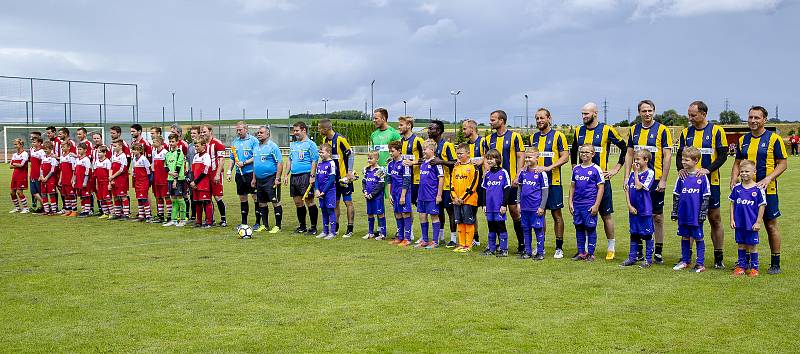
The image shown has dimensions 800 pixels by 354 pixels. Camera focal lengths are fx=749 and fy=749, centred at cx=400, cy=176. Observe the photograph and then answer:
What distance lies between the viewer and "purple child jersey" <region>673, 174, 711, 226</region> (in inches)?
353

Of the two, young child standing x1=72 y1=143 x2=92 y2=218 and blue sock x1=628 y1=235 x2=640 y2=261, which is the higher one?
young child standing x1=72 y1=143 x2=92 y2=218

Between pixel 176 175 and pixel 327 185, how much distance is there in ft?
11.3

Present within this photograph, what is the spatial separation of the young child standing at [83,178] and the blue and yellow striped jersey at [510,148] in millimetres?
9480

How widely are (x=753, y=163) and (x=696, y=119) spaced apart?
86cm

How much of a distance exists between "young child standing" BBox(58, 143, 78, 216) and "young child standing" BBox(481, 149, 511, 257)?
10.1 metres

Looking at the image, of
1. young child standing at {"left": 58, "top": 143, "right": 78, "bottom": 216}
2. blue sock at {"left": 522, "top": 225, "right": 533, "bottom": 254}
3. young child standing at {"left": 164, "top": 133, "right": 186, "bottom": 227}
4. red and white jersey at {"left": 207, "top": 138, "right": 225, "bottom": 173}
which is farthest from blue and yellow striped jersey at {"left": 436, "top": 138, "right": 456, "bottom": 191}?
young child standing at {"left": 58, "top": 143, "right": 78, "bottom": 216}

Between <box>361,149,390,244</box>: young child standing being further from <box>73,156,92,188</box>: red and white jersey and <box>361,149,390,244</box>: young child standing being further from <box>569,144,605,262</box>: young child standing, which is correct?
<box>73,156,92,188</box>: red and white jersey

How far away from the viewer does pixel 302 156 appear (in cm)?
1279

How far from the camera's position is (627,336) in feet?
19.7

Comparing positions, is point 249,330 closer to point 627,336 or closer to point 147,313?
point 147,313

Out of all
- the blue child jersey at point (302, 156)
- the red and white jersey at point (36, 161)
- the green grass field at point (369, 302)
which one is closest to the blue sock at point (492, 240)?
the green grass field at point (369, 302)

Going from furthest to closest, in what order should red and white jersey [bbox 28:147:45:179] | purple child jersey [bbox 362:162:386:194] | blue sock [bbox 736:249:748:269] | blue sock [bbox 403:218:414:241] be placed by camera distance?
red and white jersey [bbox 28:147:45:179], purple child jersey [bbox 362:162:386:194], blue sock [bbox 403:218:414:241], blue sock [bbox 736:249:748:269]

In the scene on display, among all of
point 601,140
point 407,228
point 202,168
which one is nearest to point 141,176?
point 202,168

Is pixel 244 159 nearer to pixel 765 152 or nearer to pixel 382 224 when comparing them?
pixel 382 224
